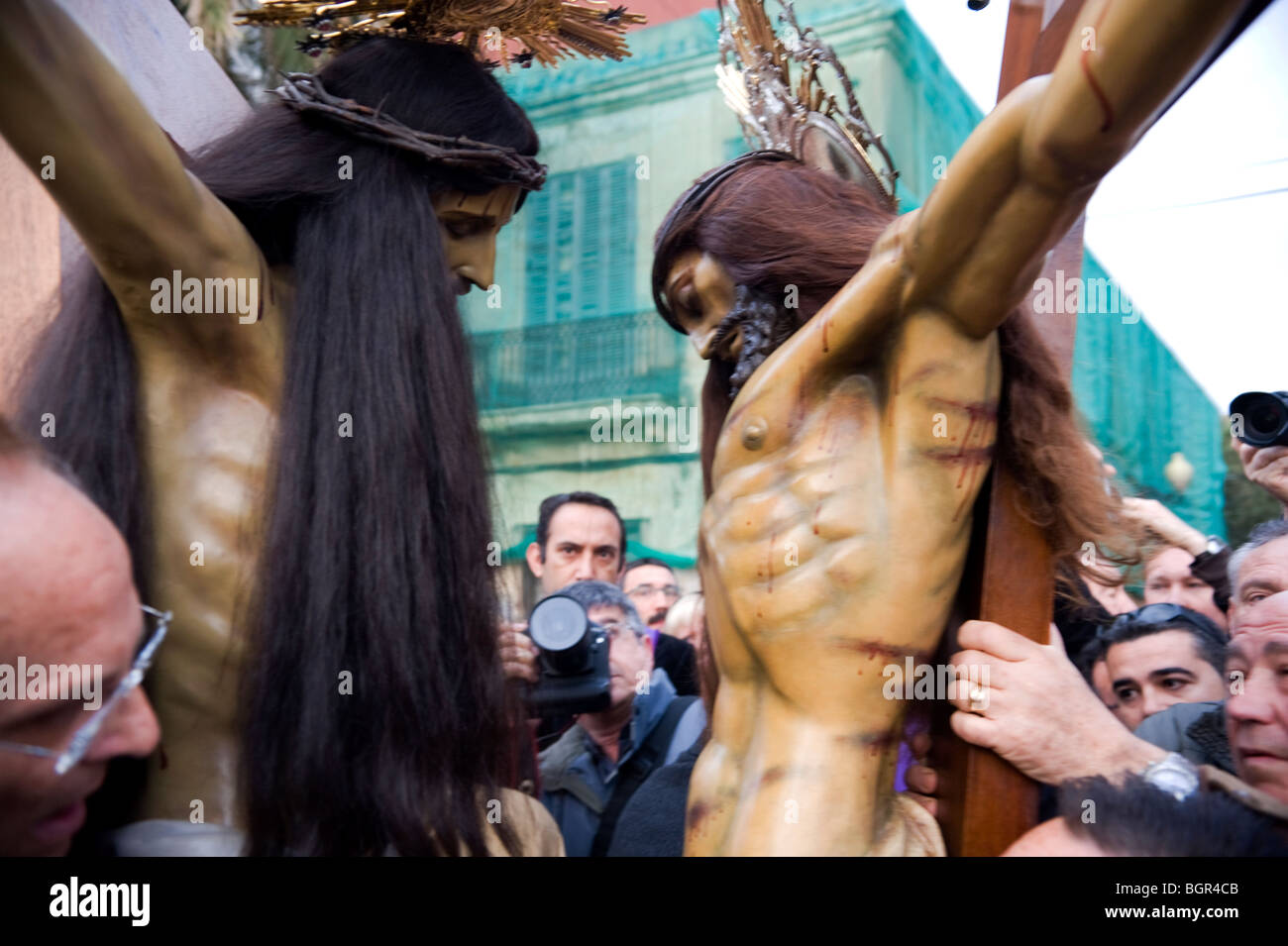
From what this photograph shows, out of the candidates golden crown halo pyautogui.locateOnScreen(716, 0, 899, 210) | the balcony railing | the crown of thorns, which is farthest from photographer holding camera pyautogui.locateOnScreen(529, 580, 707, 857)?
the balcony railing

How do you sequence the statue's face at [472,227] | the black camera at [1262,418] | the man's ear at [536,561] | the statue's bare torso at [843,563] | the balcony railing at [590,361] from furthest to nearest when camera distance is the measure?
1. the balcony railing at [590,361]
2. the man's ear at [536,561]
3. the black camera at [1262,418]
4. the statue's face at [472,227]
5. the statue's bare torso at [843,563]

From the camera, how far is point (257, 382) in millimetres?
1342

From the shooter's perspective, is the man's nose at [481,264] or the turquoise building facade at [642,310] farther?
the turquoise building facade at [642,310]

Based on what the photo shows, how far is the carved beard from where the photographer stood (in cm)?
146

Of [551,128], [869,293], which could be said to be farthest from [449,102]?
[551,128]

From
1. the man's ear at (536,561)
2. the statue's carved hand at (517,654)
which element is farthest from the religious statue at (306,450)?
the man's ear at (536,561)

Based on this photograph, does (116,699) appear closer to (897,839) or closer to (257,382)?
(257,382)

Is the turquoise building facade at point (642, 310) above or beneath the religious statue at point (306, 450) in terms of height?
above

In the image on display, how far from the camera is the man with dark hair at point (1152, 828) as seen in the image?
3.85ft

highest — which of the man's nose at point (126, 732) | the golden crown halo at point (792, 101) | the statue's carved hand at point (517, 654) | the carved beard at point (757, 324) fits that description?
the golden crown halo at point (792, 101)

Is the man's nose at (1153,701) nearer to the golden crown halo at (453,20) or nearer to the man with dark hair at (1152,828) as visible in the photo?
the man with dark hair at (1152,828)

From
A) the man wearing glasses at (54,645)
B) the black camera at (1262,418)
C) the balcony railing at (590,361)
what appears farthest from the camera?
the balcony railing at (590,361)

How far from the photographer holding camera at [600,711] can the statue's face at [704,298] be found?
424 mm

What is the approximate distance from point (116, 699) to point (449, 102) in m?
0.81
